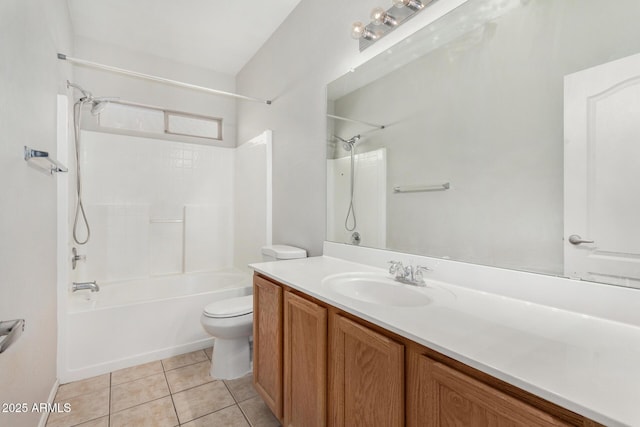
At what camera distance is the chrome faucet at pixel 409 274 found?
127 cm

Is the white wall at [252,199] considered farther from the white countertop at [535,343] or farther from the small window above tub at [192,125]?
the white countertop at [535,343]

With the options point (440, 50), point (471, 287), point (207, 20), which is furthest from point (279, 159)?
point (471, 287)

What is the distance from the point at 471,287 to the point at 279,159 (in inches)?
74.7

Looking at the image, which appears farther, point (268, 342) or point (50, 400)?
point (50, 400)

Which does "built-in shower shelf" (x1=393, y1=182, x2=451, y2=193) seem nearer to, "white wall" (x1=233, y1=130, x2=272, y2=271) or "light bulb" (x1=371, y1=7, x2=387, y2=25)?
"light bulb" (x1=371, y1=7, x2=387, y2=25)

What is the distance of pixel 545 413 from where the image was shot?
0.54 meters

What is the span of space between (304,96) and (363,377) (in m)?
1.98

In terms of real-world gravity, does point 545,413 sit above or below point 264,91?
below

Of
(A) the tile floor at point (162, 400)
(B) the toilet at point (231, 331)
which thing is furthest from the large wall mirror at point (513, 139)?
(A) the tile floor at point (162, 400)

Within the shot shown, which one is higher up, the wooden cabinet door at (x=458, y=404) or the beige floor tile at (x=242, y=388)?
the wooden cabinet door at (x=458, y=404)

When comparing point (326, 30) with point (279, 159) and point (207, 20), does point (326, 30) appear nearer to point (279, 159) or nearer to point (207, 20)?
point (279, 159)

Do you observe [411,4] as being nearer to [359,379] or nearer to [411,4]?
[411,4]

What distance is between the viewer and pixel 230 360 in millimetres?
1989

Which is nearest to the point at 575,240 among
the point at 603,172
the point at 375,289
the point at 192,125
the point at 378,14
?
the point at 603,172
